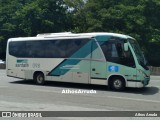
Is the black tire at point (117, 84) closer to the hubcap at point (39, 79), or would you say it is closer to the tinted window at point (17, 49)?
the hubcap at point (39, 79)

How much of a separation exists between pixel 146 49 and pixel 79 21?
946 centimetres

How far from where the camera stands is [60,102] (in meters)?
11.9

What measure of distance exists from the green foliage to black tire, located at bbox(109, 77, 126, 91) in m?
15.5

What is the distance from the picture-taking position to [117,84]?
51.4 feet

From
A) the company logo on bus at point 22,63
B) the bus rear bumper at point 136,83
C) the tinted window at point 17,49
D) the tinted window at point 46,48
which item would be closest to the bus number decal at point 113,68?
the bus rear bumper at point 136,83

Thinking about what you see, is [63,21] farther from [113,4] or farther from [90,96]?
[90,96]

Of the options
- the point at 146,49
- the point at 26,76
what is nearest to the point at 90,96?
the point at 26,76

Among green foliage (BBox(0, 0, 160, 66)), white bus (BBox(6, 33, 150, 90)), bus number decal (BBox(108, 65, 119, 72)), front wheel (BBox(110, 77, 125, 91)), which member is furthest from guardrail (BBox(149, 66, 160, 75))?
bus number decal (BBox(108, 65, 119, 72))

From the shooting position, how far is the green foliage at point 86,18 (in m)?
32.0

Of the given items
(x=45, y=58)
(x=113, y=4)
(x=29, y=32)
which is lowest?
(x=45, y=58)

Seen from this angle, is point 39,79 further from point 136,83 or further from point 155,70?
point 155,70

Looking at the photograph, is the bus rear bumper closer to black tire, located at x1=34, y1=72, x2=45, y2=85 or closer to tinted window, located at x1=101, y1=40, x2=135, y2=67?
tinted window, located at x1=101, y1=40, x2=135, y2=67

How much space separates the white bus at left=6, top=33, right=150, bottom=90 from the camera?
15375 millimetres

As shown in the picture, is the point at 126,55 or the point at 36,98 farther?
the point at 126,55
